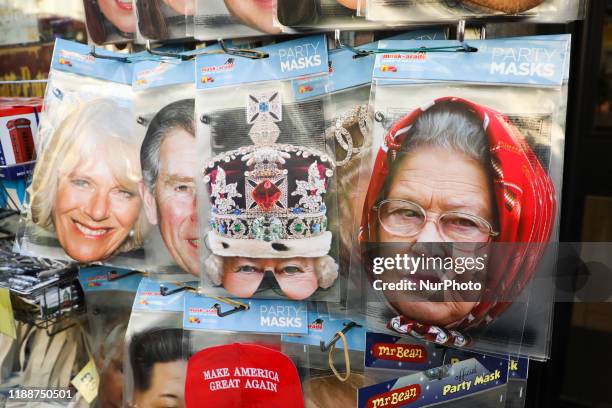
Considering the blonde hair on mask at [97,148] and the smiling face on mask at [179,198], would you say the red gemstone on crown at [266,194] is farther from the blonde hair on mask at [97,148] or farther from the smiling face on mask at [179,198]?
the blonde hair on mask at [97,148]

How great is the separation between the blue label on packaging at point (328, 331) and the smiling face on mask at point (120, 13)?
69cm

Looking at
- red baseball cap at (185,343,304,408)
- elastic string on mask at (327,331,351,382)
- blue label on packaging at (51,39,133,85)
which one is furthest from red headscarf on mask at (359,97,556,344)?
blue label on packaging at (51,39,133,85)

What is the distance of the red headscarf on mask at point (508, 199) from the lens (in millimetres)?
809

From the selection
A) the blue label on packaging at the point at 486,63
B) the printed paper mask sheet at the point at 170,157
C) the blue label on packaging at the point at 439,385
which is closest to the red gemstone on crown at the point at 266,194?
the printed paper mask sheet at the point at 170,157

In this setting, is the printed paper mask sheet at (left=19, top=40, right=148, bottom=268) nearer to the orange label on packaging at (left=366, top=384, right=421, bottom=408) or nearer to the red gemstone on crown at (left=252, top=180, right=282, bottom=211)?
the red gemstone on crown at (left=252, top=180, right=282, bottom=211)

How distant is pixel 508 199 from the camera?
0.82 m

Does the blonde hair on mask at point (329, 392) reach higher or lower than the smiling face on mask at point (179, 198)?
lower

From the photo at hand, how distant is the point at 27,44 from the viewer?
1.45 metres

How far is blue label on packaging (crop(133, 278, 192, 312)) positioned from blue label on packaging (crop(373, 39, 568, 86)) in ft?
1.89

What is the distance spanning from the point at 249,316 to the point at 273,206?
23 centimetres

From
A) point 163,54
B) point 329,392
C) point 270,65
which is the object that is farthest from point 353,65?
point 329,392

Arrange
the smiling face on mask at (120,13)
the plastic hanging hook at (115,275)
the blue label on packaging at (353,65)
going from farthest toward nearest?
the plastic hanging hook at (115,275) → the smiling face on mask at (120,13) → the blue label on packaging at (353,65)

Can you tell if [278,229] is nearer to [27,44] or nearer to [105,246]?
[105,246]

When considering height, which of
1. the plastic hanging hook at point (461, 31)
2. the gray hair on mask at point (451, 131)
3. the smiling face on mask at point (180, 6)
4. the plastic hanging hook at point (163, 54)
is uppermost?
the smiling face on mask at point (180, 6)
